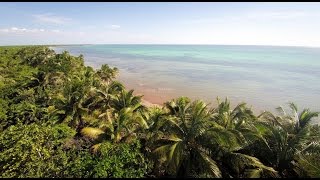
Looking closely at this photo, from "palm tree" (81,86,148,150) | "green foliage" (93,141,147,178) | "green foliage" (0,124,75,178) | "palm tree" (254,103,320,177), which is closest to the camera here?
"green foliage" (93,141,147,178)

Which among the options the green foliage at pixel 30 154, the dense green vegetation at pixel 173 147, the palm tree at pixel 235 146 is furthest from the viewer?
the palm tree at pixel 235 146

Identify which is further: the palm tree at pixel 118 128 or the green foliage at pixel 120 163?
the palm tree at pixel 118 128

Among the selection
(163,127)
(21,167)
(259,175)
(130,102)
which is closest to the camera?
(21,167)

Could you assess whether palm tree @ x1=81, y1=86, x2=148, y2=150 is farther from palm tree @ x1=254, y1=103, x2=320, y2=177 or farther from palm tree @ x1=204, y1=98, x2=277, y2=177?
palm tree @ x1=254, y1=103, x2=320, y2=177

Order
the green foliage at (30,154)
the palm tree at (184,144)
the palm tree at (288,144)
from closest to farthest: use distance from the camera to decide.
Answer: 1. the green foliage at (30,154)
2. the palm tree at (184,144)
3. the palm tree at (288,144)

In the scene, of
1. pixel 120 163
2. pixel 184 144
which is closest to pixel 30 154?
pixel 120 163

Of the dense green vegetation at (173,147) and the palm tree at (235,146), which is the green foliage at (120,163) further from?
the palm tree at (235,146)

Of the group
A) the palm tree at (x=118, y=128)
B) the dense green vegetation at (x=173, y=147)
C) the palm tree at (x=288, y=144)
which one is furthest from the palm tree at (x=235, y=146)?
the palm tree at (x=118, y=128)

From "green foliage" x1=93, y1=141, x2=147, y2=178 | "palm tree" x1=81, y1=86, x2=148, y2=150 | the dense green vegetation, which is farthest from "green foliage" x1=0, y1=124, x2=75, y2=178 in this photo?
"palm tree" x1=81, y1=86, x2=148, y2=150

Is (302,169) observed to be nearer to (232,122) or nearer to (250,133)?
(250,133)

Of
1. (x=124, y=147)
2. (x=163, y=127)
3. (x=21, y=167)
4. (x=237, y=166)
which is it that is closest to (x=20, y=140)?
(x=21, y=167)

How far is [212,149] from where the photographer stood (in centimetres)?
1412

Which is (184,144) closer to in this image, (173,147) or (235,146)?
(173,147)

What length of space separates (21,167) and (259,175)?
1051 centimetres
